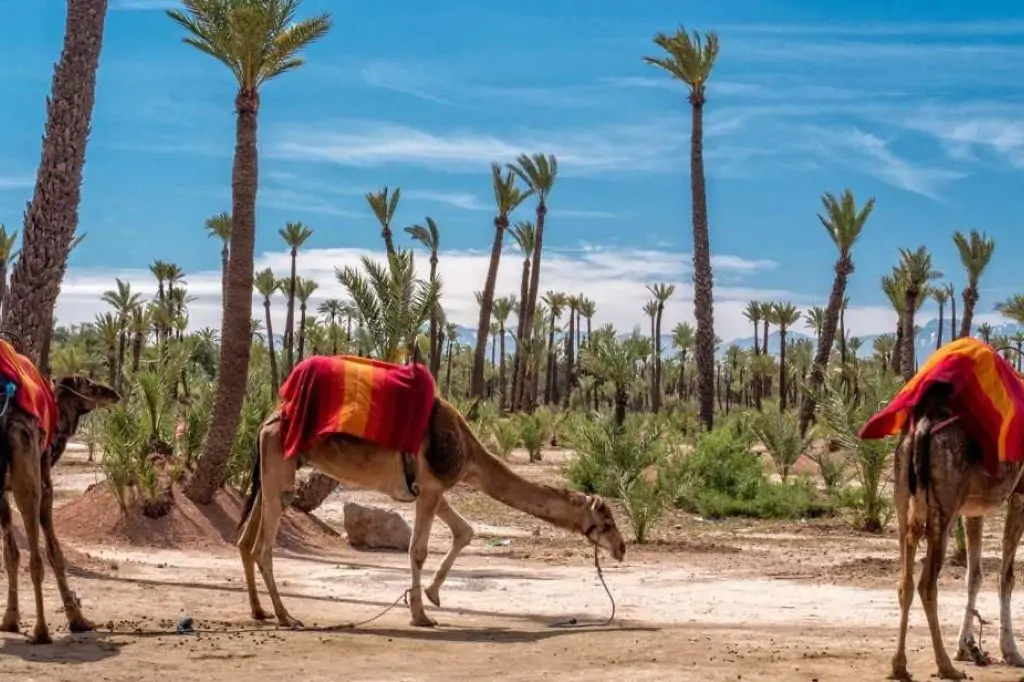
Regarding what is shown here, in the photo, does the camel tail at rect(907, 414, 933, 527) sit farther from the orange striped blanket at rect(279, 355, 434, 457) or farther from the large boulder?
the large boulder

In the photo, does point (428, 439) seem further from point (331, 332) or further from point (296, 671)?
point (331, 332)

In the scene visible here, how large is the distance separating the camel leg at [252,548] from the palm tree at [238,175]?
6638 millimetres

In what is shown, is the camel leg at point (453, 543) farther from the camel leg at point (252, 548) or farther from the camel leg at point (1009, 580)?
the camel leg at point (1009, 580)

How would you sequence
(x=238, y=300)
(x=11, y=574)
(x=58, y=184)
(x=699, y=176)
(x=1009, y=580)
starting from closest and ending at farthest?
(x=1009, y=580), (x=11, y=574), (x=58, y=184), (x=238, y=300), (x=699, y=176)

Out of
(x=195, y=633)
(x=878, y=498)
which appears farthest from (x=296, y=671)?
(x=878, y=498)

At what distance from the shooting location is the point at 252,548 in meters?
10.7

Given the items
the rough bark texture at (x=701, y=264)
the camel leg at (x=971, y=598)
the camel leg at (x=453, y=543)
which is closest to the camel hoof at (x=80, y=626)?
the camel leg at (x=453, y=543)

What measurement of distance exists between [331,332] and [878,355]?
3979 centimetres

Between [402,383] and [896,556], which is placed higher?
[402,383]

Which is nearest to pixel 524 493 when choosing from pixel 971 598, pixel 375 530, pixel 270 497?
pixel 270 497

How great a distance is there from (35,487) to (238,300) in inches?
353

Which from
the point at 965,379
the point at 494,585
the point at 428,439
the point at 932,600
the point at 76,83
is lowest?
the point at 494,585

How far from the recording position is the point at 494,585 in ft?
44.0

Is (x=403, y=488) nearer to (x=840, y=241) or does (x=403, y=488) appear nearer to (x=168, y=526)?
(x=168, y=526)
